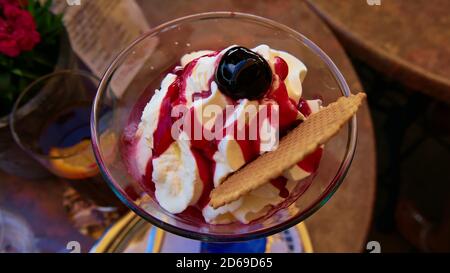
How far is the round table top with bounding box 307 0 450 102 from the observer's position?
85cm

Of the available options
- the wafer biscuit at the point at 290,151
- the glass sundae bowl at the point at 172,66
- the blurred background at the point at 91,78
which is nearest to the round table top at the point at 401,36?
the blurred background at the point at 91,78

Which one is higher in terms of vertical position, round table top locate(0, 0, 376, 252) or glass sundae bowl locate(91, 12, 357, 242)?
glass sundae bowl locate(91, 12, 357, 242)

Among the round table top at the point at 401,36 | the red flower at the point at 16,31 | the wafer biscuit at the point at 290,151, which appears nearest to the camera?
the wafer biscuit at the point at 290,151

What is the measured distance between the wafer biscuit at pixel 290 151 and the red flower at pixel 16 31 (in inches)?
14.2

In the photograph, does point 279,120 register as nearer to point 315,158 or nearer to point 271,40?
point 315,158

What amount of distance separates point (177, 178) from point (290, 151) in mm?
151

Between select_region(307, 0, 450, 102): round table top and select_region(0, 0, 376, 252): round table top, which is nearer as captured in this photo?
select_region(0, 0, 376, 252): round table top

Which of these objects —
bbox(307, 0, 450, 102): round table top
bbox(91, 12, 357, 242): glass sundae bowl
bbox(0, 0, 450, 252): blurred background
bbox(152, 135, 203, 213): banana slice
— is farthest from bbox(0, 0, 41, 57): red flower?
bbox(307, 0, 450, 102): round table top

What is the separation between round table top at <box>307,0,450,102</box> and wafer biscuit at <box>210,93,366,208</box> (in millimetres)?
413

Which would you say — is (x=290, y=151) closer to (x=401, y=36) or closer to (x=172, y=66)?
(x=172, y=66)

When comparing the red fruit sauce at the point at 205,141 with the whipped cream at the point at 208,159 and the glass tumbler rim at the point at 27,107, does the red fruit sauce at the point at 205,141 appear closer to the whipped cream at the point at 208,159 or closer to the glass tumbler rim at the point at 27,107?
the whipped cream at the point at 208,159

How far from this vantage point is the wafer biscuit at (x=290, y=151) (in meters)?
0.43

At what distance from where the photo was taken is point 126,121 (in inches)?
25.0

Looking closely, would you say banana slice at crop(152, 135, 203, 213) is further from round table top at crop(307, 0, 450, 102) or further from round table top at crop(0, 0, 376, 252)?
round table top at crop(307, 0, 450, 102)
